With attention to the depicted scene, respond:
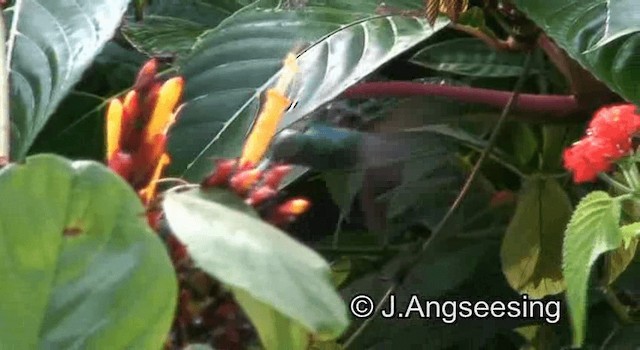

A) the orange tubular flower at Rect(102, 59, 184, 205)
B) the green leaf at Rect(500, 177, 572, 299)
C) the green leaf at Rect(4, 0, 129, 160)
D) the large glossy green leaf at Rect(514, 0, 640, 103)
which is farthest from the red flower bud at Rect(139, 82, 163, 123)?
the green leaf at Rect(500, 177, 572, 299)

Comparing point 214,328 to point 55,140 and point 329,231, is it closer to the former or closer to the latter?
point 55,140

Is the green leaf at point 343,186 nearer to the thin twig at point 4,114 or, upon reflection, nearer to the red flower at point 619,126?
the red flower at point 619,126

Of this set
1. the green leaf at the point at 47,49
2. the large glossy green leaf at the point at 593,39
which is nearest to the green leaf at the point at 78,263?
the green leaf at the point at 47,49

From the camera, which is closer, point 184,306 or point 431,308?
point 184,306

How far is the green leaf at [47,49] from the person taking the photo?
432 mm

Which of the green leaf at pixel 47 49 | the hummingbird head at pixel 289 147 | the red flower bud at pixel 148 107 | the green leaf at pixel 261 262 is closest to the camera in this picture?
the green leaf at pixel 261 262

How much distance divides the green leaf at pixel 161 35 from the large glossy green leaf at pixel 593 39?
24 cm

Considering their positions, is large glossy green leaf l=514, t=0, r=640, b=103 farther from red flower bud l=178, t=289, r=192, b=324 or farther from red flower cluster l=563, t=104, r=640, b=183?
red flower bud l=178, t=289, r=192, b=324

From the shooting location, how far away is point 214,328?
244 mm

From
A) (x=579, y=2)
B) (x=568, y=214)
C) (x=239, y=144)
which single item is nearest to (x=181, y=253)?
(x=239, y=144)

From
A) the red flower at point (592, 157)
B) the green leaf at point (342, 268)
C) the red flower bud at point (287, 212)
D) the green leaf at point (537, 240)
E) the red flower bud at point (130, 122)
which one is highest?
the red flower bud at point (130, 122)

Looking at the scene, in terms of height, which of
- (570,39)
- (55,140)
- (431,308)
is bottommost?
(431,308)

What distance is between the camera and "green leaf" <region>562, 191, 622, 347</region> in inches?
18.5

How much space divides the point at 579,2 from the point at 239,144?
0.69 feet
